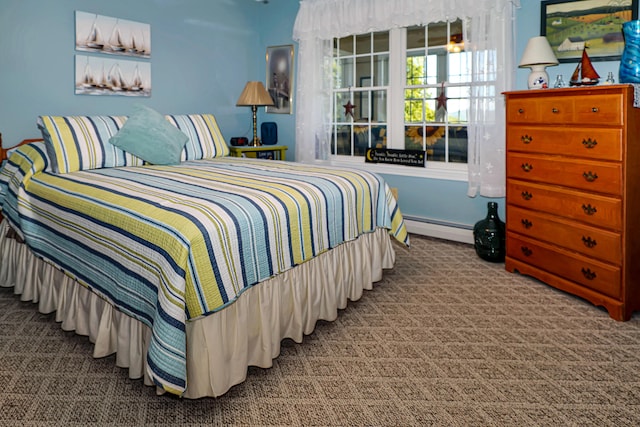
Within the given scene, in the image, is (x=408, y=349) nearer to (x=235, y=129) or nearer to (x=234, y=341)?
(x=234, y=341)

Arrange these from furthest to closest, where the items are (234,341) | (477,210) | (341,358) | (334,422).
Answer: (477,210) → (341,358) → (234,341) → (334,422)

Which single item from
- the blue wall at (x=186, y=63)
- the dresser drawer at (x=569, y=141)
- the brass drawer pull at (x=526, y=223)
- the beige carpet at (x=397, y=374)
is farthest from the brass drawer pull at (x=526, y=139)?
the beige carpet at (x=397, y=374)

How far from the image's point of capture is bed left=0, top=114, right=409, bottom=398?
5.62 feet

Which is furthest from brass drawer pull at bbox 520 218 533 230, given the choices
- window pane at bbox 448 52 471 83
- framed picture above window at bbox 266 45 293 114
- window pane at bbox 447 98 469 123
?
framed picture above window at bbox 266 45 293 114

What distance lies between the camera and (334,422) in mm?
1689

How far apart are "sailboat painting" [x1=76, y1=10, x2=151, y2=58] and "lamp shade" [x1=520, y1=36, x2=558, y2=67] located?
316cm

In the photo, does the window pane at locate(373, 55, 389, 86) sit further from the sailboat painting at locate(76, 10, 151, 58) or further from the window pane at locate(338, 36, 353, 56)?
the sailboat painting at locate(76, 10, 151, 58)

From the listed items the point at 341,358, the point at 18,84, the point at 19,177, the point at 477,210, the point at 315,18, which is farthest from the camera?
the point at 315,18

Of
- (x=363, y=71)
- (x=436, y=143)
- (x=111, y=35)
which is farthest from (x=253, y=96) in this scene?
(x=436, y=143)

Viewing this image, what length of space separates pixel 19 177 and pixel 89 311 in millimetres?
1181

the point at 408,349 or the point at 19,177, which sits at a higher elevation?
the point at 19,177

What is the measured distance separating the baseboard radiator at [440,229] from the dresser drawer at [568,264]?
814 millimetres

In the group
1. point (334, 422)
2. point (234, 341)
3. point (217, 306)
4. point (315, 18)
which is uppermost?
point (315, 18)

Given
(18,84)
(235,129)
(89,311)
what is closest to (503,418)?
(89,311)
